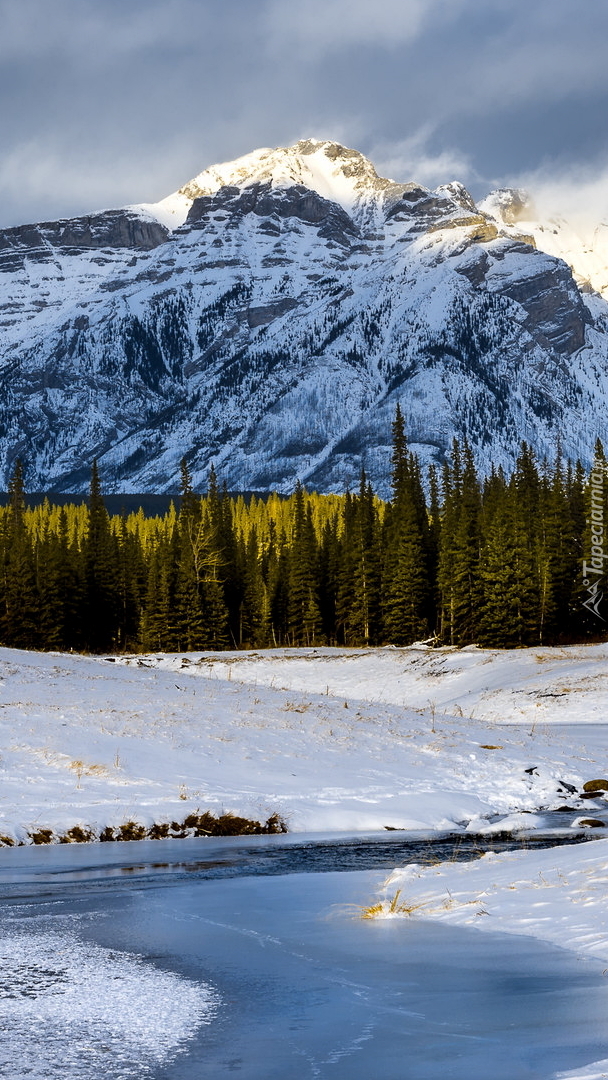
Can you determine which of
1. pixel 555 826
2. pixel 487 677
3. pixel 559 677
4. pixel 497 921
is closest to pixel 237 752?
pixel 555 826

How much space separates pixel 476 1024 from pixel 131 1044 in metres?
2.54

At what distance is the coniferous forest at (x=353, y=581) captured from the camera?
8131cm

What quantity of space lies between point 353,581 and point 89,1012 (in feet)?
302

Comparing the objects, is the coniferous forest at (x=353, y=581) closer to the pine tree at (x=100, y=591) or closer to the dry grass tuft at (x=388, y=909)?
the pine tree at (x=100, y=591)

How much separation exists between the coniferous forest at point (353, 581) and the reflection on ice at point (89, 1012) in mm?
68816

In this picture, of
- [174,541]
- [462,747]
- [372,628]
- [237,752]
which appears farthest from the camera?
[174,541]

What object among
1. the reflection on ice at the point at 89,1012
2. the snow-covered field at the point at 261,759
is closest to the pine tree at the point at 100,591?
the snow-covered field at the point at 261,759

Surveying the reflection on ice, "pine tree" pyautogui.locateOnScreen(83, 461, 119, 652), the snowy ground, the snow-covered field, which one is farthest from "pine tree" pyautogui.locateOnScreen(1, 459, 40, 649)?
the reflection on ice

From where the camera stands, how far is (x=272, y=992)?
9.30m

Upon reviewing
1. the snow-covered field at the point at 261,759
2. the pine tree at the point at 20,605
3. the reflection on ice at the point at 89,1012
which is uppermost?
the pine tree at the point at 20,605

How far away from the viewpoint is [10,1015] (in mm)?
8539

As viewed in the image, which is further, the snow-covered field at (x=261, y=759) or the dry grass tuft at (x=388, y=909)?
the snow-covered field at (x=261, y=759)

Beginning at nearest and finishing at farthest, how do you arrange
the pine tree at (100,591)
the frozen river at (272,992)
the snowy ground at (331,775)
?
1. the frozen river at (272,992)
2. the snowy ground at (331,775)
3. the pine tree at (100,591)

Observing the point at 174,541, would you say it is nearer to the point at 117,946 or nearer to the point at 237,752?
the point at 237,752
